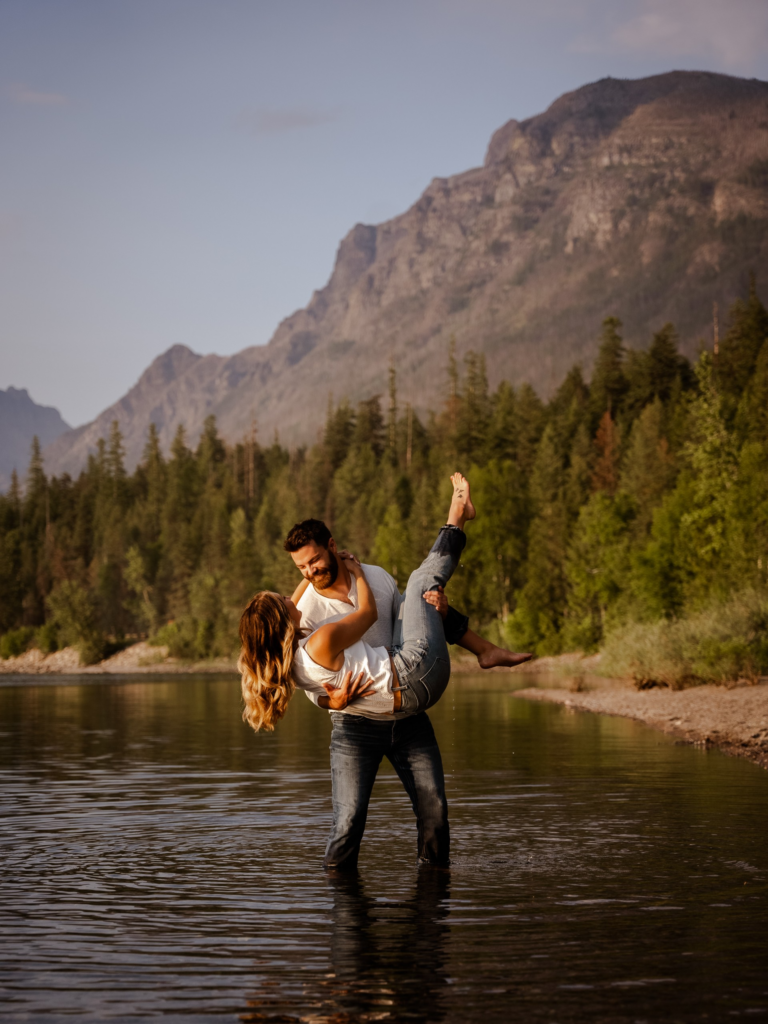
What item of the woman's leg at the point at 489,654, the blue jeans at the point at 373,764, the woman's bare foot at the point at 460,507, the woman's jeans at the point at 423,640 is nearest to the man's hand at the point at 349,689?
the woman's jeans at the point at 423,640

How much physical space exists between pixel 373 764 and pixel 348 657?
1200 mm

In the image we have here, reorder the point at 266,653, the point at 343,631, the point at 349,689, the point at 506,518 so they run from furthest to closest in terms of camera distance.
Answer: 1. the point at 506,518
2. the point at 349,689
3. the point at 266,653
4. the point at 343,631

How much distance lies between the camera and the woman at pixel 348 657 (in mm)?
8406

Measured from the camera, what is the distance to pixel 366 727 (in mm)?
9211

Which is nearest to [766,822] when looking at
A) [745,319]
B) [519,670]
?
[519,670]

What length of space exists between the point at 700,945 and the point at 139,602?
443 ft

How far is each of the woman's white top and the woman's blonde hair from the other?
0.31 feet

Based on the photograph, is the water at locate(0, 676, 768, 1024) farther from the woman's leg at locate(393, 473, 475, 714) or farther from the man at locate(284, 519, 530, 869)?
the woman's leg at locate(393, 473, 475, 714)

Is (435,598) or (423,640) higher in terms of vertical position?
(435,598)

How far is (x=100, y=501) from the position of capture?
17500 cm

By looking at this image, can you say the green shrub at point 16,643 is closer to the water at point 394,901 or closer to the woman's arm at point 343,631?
the water at point 394,901

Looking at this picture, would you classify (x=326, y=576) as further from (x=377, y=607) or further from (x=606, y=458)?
(x=606, y=458)

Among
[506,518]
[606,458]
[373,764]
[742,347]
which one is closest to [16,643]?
[506,518]

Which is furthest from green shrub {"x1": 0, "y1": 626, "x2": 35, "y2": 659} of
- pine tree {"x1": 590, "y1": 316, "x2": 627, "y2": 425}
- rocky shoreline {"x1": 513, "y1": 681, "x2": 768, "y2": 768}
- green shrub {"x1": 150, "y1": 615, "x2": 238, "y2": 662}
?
rocky shoreline {"x1": 513, "y1": 681, "x2": 768, "y2": 768}
